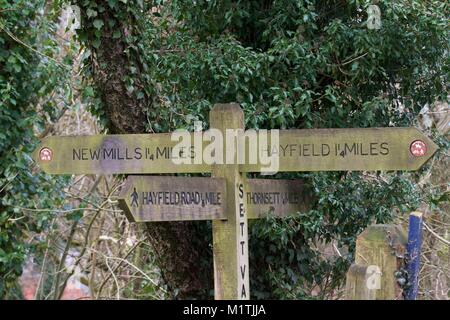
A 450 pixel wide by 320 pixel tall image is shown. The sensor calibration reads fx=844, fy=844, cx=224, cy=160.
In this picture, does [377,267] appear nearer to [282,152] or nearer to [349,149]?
[349,149]

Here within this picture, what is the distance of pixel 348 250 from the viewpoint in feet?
24.7

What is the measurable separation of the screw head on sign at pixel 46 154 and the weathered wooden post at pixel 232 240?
1.00 m

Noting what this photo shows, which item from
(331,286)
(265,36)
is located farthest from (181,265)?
(265,36)

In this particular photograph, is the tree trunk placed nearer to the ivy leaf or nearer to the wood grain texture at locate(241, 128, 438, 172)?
the ivy leaf

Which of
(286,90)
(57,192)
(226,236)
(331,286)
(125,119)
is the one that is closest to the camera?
(226,236)

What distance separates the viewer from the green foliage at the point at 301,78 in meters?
6.93

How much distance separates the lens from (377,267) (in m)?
4.34

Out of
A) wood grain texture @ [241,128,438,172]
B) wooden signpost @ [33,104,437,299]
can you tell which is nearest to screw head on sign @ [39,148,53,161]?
wooden signpost @ [33,104,437,299]

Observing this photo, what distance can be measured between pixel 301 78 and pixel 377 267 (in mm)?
3138

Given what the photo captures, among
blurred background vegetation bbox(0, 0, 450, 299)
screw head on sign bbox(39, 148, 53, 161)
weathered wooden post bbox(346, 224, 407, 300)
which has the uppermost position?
blurred background vegetation bbox(0, 0, 450, 299)

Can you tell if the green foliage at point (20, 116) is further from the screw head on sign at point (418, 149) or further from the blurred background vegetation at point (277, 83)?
the screw head on sign at point (418, 149)

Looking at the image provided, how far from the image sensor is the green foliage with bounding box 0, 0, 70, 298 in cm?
883

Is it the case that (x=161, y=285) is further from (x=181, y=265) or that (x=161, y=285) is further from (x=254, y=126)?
(x=254, y=126)
